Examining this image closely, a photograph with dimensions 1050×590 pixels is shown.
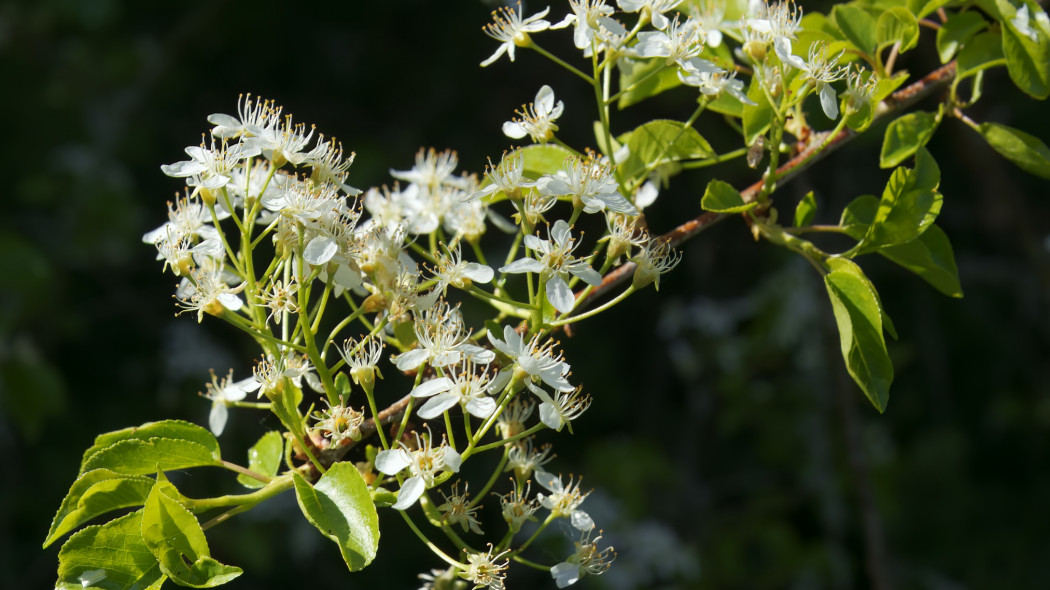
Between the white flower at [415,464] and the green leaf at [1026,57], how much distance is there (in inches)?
30.3

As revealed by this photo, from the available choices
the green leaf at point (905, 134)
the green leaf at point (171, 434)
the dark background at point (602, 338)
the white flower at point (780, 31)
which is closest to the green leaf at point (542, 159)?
the white flower at point (780, 31)

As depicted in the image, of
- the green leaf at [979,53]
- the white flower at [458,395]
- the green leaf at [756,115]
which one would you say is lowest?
the green leaf at [979,53]

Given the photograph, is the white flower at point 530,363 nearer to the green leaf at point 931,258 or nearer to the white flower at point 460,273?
the white flower at point 460,273

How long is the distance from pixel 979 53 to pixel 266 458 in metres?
0.97

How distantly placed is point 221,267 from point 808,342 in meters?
2.55

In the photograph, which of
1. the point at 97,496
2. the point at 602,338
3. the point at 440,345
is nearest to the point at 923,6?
the point at 440,345

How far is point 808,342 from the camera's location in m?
3.24

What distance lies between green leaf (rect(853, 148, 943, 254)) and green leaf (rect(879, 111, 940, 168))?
29 millimetres

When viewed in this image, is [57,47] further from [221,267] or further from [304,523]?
[221,267]

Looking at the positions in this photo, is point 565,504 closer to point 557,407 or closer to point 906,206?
point 557,407

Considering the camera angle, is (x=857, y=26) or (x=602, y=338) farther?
(x=602, y=338)

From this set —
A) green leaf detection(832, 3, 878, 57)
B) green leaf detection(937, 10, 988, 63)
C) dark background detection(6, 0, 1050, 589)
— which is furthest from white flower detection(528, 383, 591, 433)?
dark background detection(6, 0, 1050, 589)

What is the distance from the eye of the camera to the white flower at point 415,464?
2.96 ft

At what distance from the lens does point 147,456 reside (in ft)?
3.34
